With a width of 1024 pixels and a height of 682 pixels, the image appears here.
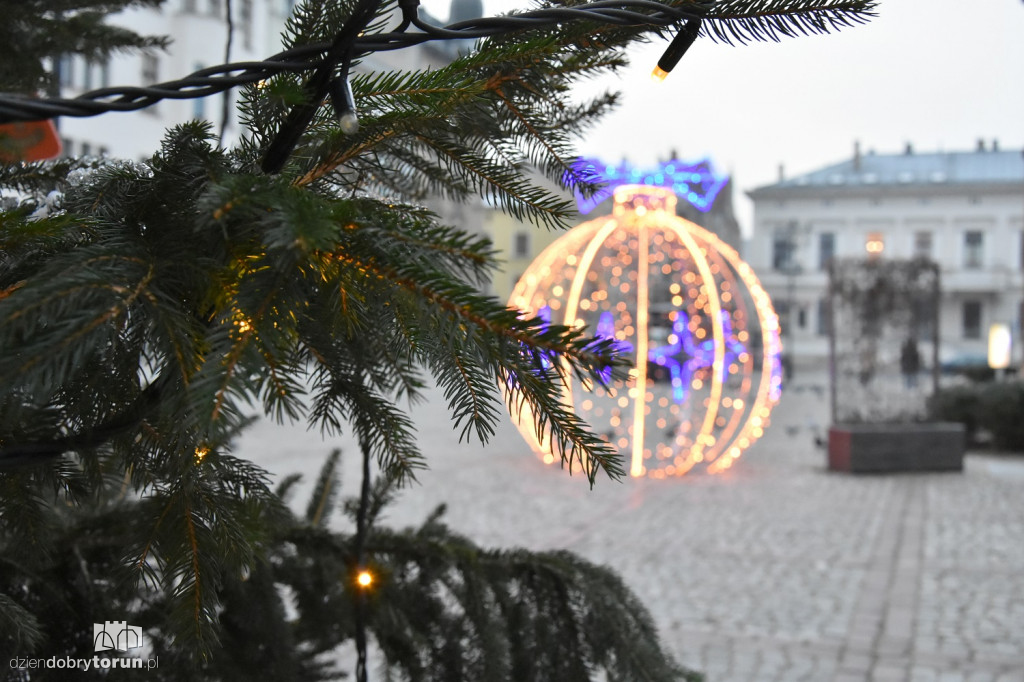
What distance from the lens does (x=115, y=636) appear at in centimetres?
193

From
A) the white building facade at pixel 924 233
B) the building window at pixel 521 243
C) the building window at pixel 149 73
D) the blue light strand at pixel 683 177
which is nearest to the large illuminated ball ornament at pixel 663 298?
the blue light strand at pixel 683 177

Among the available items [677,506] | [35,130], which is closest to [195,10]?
[677,506]

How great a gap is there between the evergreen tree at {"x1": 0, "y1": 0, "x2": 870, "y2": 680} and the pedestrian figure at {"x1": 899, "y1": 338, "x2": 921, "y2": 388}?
1371 cm

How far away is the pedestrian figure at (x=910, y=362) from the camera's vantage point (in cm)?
1469

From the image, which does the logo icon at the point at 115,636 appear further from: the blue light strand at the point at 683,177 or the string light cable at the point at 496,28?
the blue light strand at the point at 683,177

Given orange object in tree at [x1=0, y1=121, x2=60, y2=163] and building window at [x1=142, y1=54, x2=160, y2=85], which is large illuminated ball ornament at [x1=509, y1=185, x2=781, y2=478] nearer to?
building window at [x1=142, y1=54, x2=160, y2=85]

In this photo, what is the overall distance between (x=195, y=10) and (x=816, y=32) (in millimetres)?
32532

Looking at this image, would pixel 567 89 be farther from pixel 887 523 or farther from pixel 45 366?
pixel 887 523

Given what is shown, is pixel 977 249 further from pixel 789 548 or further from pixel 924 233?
pixel 789 548

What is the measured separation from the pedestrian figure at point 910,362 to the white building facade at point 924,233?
133 ft

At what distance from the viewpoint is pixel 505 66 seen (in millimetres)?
1455

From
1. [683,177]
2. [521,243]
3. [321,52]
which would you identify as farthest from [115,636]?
[521,243]

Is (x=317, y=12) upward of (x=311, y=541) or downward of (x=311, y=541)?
upward

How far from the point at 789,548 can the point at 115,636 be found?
25.2 ft
